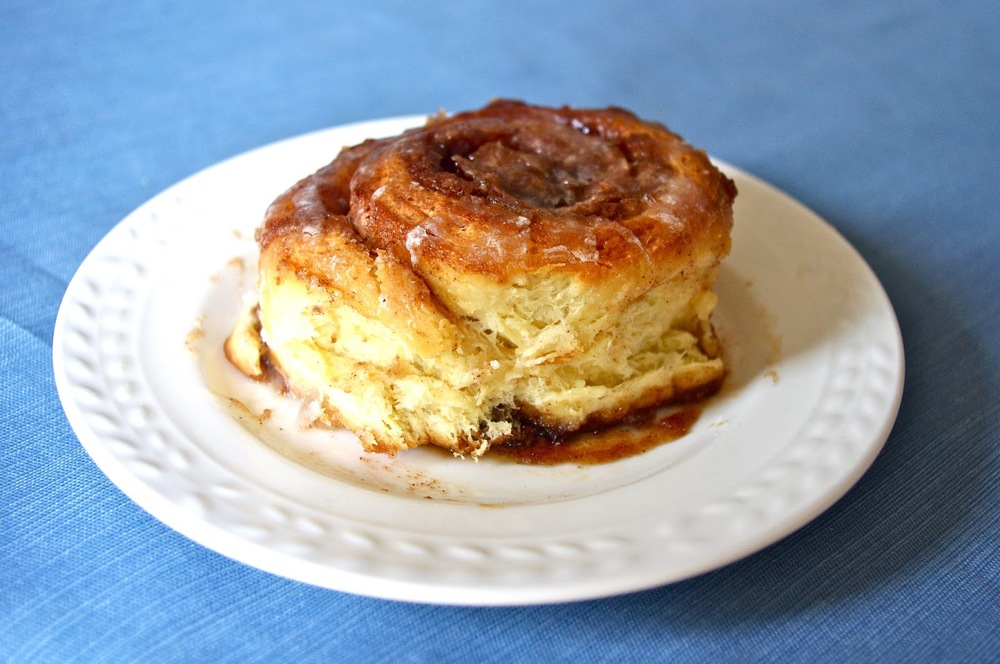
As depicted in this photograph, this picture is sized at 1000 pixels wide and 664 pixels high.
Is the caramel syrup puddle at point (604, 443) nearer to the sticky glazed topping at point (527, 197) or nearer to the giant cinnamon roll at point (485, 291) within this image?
the giant cinnamon roll at point (485, 291)

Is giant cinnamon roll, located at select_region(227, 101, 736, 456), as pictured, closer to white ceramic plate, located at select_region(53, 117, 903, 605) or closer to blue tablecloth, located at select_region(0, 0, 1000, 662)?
white ceramic plate, located at select_region(53, 117, 903, 605)

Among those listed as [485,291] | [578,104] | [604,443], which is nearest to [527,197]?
[485,291]

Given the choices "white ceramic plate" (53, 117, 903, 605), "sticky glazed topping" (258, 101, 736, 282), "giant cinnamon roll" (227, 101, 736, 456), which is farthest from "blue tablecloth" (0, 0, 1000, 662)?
"sticky glazed topping" (258, 101, 736, 282)

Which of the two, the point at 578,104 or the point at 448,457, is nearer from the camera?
the point at 448,457

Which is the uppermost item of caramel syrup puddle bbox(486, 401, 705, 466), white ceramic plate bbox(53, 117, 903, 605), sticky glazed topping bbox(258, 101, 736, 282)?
sticky glazed topping bbox(258, 101, 736, 282)

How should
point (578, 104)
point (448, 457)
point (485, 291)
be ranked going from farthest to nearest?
point (578, 104), point (448, 457), point (485, 291)

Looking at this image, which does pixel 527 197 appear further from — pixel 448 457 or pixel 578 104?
pixel 578 104

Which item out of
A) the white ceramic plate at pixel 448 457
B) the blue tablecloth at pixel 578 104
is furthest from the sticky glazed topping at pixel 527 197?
the blue tablecloth at pixel 578 104
